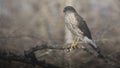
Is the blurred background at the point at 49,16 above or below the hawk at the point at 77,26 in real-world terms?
above

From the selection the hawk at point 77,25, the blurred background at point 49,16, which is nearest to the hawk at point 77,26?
the hawk at point 77,25

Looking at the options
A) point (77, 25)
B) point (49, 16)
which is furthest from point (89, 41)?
point (49, 16)

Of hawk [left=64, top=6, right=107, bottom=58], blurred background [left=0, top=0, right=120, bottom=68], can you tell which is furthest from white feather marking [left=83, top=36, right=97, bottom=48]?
blurred background [left=0, top=0, right=120, bottom=68]

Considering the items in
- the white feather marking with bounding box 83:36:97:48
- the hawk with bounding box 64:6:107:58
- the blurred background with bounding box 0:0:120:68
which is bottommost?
the white feather marking with bounding box 83:36:97:48

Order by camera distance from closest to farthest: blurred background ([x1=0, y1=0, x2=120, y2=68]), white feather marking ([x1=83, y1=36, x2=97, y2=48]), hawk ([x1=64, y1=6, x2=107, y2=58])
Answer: white feather marking ([x1=83, y1=36, x2=97, y2=48])
hawk ([x1=64, y1=6, x2=107, y2=58])
blurred background ([x1=0, y1=0, x2=120, y2=68])

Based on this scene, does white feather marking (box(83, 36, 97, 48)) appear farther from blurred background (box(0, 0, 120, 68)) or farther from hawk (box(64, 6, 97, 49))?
blurred background (box(0, 0, 120, 68))

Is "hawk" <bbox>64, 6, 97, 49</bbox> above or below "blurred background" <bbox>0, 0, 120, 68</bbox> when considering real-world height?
below

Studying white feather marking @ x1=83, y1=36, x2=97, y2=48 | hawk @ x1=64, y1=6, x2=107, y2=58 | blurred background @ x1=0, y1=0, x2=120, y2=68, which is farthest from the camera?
blurred background @ x1=0, y1=0, x2=120, y2=68

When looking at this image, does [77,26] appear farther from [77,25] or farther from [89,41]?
[89,41]

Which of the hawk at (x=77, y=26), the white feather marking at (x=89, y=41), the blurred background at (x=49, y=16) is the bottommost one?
the white feather marking at (x=89, y=41)

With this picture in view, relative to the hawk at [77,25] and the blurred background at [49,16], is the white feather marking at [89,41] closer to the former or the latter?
the hawk at [77,25]

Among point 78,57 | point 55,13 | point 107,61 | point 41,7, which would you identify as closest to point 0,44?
point 78,57

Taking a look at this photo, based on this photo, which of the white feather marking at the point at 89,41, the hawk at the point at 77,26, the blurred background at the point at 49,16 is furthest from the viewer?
the blurred background at the point at 49,16
